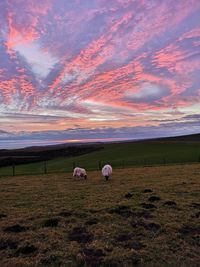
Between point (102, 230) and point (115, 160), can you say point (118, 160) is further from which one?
point (102, 230)

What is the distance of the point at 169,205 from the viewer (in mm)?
13688

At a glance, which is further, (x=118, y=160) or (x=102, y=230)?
(x=118, y=160)

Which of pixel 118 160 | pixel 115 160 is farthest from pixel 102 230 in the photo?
pixel 115 160

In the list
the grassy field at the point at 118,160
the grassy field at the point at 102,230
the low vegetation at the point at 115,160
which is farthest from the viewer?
the grassy field at the point at 118,160

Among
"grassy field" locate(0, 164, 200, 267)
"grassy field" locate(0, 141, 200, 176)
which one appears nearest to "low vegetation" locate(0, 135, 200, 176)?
"grassy field" locate(0, 141, 200, 176)

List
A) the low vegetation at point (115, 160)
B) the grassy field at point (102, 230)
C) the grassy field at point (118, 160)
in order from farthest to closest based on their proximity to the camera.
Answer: the grassy field at point (118, 160) < the low vegetation at point (115, 160) < the grassy field at point (102, 230)

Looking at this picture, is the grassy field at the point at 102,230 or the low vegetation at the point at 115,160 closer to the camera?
the grassy field at the point at 102,230

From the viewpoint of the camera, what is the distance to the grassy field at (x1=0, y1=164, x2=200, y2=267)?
25.3 feet

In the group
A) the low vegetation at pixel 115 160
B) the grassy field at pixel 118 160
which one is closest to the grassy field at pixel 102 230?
the low vegetation at pixel 115 160

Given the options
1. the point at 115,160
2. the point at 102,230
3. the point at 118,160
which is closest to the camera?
the point at 102,230

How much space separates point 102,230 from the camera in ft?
32.8

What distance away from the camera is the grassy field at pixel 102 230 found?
7715 mm

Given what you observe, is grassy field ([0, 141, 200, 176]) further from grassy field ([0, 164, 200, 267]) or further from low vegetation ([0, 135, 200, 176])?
grassy field ([0, 164, 200, 267])

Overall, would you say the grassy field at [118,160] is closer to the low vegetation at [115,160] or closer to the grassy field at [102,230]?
the low vegetation at [115,160]
